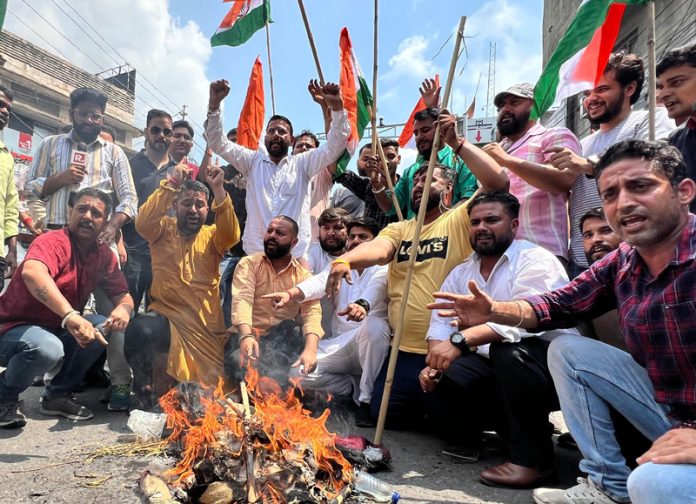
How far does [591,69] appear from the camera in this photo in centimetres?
438

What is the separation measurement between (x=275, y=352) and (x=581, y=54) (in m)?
4.12

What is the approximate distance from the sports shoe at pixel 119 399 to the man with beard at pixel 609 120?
4085 mm

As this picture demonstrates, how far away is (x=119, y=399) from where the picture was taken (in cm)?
423

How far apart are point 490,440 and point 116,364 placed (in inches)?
134

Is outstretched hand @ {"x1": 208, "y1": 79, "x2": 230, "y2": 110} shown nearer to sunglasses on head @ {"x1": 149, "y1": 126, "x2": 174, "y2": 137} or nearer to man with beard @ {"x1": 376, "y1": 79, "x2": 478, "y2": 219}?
sunglasses on head @ {"x1": 149, "y1": 126, "x2": 174, "y2": 137}

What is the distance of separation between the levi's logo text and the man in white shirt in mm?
1378

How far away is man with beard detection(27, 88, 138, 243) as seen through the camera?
5.20 metres

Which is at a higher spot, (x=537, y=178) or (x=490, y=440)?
(x=537, y=178)

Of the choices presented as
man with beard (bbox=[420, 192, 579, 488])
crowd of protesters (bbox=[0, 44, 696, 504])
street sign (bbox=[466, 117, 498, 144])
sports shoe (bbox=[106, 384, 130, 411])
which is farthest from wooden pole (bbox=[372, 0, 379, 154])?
street sign (bbox=[466, 117, 498, 144])

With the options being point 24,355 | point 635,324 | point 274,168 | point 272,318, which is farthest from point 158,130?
point 635,324

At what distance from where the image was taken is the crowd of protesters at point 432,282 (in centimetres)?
233

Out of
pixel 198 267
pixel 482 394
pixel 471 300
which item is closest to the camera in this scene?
pixel 471 300

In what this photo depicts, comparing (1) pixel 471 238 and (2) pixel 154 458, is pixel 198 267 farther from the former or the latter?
(1) pixel 471 238

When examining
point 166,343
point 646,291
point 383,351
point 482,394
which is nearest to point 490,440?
point 482,394
